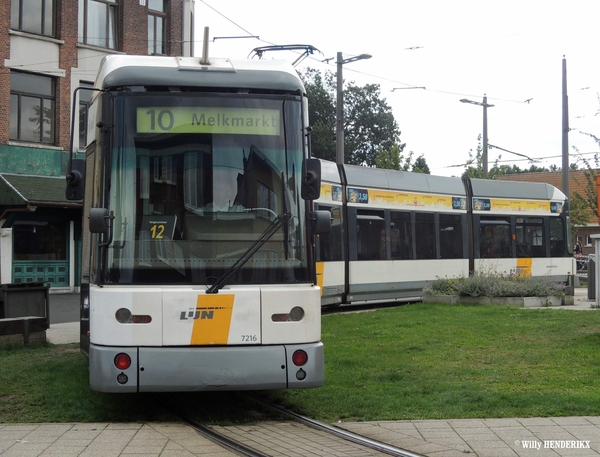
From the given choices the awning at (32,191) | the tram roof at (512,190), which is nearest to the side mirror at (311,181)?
the tram roof at (512,190)

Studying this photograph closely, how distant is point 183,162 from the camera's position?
24.9ft

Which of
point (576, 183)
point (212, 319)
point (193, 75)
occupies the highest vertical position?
point (576, 183)

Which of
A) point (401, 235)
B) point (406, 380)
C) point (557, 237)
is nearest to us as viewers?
point (406, 380)

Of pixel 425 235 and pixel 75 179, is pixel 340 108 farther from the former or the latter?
pixel 75 179

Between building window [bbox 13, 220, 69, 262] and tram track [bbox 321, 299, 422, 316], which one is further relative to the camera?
building window [bbox 13, 220, 69, 262]

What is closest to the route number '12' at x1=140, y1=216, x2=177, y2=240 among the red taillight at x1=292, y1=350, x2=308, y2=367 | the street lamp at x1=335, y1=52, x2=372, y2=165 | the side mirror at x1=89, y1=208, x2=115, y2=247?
the side mirror at x1=89, y1=208, x2=115, y2=247

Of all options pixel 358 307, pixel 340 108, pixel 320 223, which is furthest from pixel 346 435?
pixel 340 108

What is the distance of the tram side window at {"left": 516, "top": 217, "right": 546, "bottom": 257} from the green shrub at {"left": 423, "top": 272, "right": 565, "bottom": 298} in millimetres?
4006

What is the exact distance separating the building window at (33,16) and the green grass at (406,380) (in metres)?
16.5

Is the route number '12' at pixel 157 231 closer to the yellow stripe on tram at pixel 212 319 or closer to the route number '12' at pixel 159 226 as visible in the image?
the route number '12' at pixel 159 226

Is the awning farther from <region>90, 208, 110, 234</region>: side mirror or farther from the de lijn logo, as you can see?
the de lijn logo

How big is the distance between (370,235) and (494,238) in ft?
15.9

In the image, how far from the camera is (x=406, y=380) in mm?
9523

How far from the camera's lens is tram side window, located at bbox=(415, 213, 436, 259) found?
21312mm
